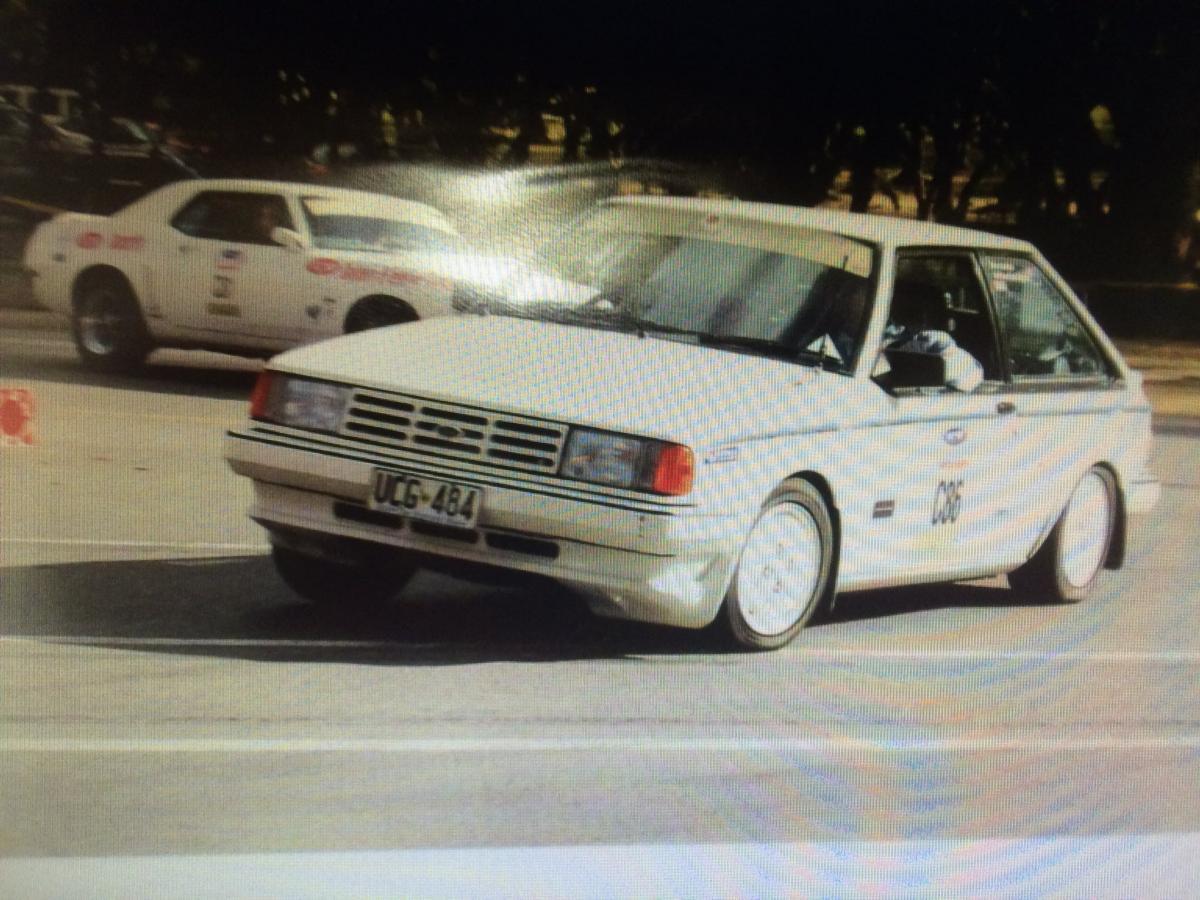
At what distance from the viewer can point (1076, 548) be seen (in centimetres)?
787

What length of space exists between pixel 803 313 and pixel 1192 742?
1705 millimetres

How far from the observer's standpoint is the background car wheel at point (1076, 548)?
305 inches

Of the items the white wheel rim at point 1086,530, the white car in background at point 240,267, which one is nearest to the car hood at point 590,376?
the white car in background at point 240,267

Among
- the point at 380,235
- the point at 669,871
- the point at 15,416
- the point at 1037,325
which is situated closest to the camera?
the point at 669,871

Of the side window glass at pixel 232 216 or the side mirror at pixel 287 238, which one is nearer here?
the side window glass at pixel 232 216

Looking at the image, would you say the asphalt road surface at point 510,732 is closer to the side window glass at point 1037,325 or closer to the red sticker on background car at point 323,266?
the red sticker on background car at point 323,266

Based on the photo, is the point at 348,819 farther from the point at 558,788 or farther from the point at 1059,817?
the point at 1059,817

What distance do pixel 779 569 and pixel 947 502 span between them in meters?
0.90

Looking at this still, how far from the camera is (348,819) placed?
459 centimetres

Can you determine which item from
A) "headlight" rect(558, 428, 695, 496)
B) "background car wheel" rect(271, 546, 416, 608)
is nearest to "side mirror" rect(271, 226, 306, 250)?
"background car wheel" rect(271, 546, 416, 608)

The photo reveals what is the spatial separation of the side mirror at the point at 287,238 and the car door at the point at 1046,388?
2.32m

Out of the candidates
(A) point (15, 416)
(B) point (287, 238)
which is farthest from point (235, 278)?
(A) point (15, 416)

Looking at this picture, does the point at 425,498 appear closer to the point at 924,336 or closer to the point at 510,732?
the point at 510,732

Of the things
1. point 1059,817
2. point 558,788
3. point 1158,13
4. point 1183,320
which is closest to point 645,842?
point 558,788
